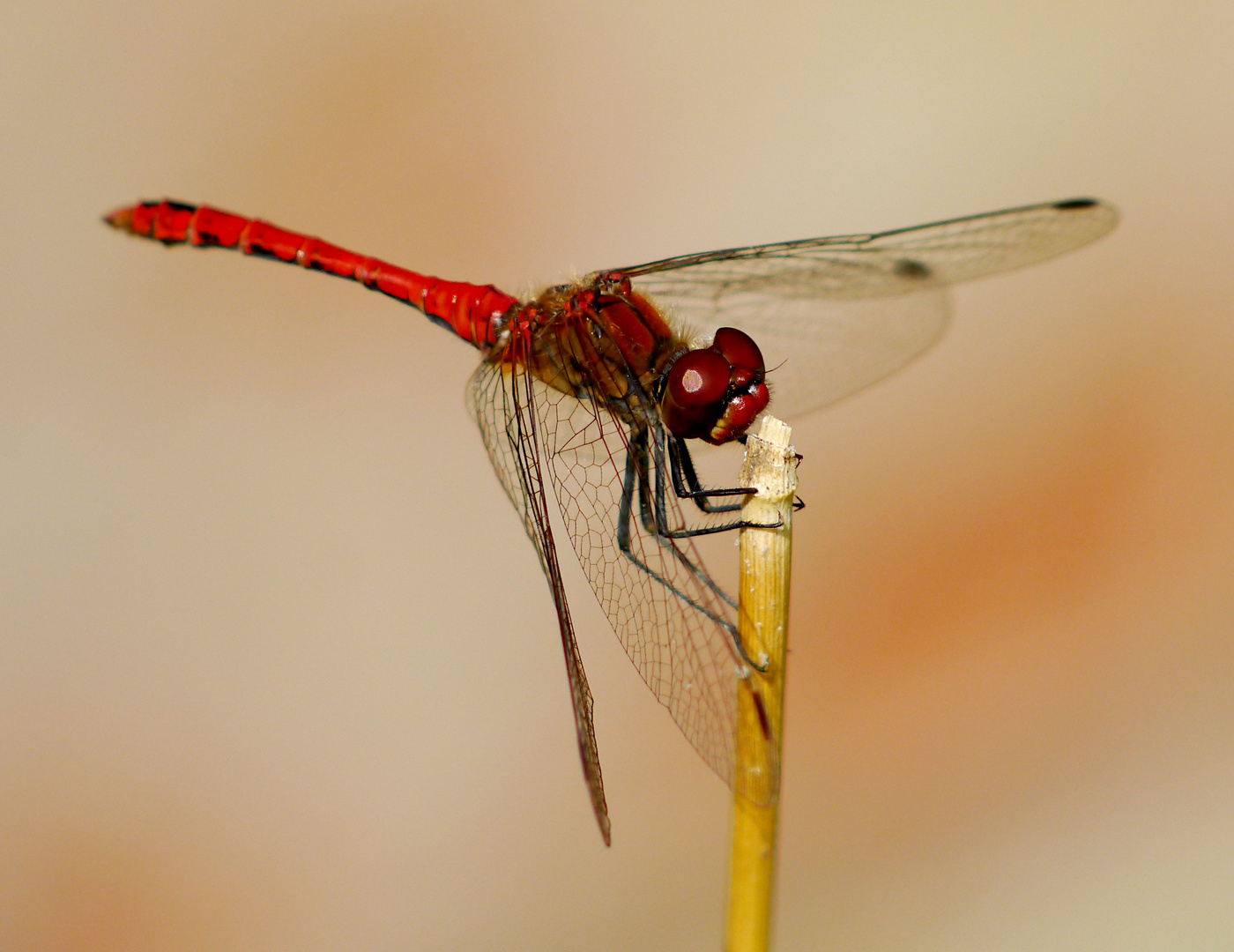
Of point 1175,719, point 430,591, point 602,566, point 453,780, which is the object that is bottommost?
point 453,780

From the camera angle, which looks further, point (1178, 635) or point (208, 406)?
point (208, 406)

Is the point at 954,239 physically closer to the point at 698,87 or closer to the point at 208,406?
the point at 698,87

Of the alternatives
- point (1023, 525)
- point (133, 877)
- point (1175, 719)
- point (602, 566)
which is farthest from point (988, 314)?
point (133, 877)

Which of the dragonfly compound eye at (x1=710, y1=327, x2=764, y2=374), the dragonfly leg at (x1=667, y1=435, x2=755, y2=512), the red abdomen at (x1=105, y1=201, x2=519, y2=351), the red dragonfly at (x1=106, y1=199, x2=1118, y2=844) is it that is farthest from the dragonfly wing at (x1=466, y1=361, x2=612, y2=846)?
the dragonfly compound eye at (x1=710, y1=327, x2=764, y2=374)

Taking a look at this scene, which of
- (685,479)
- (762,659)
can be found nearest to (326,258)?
(685,479)

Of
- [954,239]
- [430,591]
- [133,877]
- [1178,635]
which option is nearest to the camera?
[954,239]

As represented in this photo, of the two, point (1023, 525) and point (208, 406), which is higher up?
point (208, 406)

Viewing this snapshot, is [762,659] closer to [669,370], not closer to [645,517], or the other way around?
[645,517]

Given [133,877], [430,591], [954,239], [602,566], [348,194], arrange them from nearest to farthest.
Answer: [602,566] < [954,239] < [133,877] < [430,591] < [348,194]
